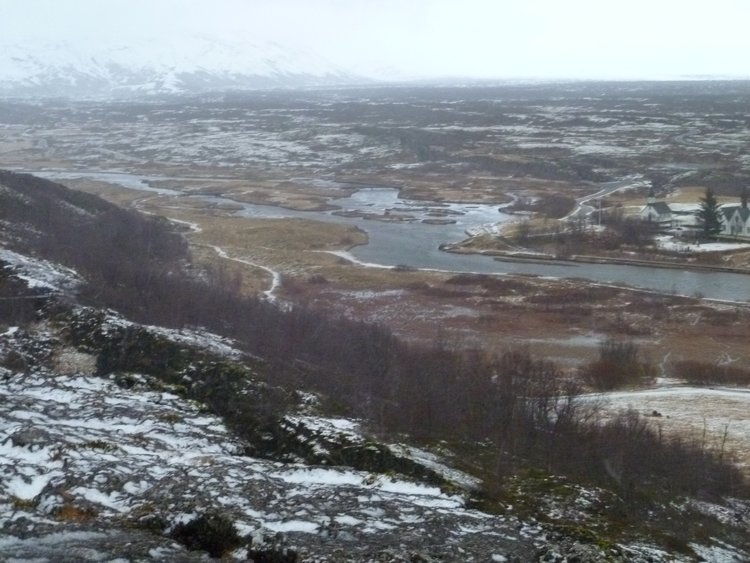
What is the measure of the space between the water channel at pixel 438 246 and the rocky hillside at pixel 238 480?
83.7 ft

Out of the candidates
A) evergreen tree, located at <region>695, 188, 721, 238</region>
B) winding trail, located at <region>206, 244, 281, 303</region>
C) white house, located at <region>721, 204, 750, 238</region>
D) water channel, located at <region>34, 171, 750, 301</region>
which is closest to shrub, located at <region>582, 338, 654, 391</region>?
water channel, located at <region>34, 171, 750, 301</region>

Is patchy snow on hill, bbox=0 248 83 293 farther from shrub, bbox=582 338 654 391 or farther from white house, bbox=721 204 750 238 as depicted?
white house, bbox=721 204 750 238

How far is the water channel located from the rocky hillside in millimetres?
25497

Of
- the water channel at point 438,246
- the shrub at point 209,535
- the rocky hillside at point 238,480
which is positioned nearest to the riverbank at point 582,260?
the water channel at point 438,246

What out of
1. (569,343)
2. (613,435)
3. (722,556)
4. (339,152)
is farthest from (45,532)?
(339,152)

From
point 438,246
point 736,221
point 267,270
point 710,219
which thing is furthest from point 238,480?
point 736,221

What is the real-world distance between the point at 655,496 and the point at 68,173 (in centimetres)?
7848

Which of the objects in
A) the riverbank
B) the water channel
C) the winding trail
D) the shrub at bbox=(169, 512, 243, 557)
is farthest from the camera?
the riverbank

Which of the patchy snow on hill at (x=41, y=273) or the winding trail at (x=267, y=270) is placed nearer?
the patchy snow on hill at (x=41, y=273)

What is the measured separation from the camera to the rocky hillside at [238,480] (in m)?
11.2

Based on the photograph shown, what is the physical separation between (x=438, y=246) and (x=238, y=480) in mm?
38035

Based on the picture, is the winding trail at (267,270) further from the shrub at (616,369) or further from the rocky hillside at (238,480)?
the rocky hillside at (238,480)

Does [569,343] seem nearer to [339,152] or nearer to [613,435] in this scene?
[613,435]

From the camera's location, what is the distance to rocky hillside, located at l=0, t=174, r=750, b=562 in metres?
11.2
